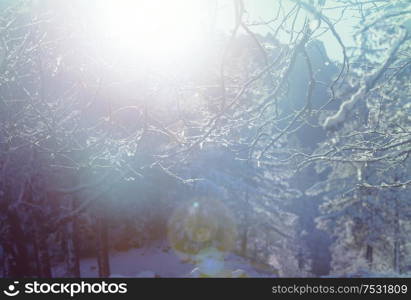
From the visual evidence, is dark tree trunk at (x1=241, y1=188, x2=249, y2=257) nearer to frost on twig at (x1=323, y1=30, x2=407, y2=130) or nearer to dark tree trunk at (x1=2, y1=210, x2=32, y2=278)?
dark tree trunk at (x1=2, y1=210, x2=32, y2=278)

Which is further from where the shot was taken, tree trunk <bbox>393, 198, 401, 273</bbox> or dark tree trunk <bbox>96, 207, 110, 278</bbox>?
tree trunk <bbox>393, 198, 401, 273</bbox>

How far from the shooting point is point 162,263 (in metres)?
22.2

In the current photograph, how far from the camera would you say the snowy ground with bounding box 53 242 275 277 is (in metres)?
21.0

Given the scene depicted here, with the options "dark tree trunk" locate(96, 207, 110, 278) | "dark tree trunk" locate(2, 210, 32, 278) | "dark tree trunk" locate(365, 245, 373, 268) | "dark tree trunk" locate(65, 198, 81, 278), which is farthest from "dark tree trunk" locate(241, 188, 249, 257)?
"dark tree trunk" locate(2, 210, 32, 278)

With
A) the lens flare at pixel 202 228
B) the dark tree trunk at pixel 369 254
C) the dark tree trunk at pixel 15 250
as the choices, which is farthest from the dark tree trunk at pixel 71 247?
the dark tree trunk at pixel 369 254

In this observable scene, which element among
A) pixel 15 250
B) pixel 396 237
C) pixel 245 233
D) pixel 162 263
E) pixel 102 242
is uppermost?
pixel 15 250

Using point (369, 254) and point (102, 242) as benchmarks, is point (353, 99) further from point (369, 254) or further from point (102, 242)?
point (369, 254)

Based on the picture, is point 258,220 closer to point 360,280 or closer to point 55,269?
point 55,269

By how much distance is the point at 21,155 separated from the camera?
8.98m

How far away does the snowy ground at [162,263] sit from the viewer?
20958 mm

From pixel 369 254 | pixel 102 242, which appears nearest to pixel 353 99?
pixel 102 242

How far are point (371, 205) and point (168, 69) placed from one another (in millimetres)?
16598

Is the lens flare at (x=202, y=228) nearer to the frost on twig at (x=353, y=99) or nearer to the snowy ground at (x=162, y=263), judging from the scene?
the snowy ground at (x=162, y=263)

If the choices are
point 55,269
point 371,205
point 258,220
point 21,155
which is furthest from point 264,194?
point 21,155
